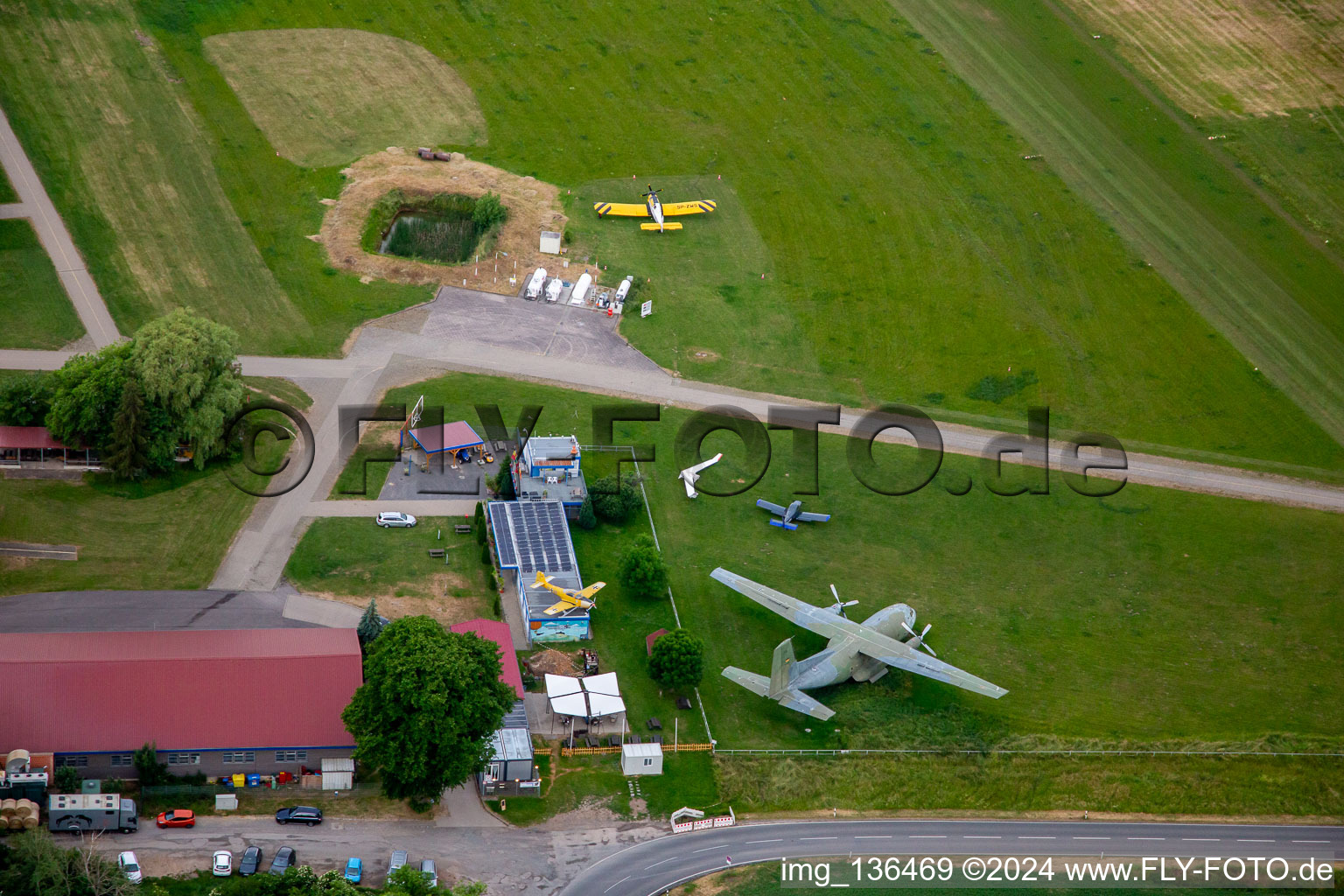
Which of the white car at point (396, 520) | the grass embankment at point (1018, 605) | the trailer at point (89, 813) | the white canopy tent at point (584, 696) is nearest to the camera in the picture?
the trailer at point (89, 813)

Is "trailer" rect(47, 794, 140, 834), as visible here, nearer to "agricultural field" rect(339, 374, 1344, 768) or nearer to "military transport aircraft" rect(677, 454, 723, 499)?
"agricultural field" rect(339, 374, 1344, 768)

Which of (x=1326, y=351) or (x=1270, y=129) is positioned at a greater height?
(x=1270, y=129)

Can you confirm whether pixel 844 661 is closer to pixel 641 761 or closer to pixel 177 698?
pixel 641 761

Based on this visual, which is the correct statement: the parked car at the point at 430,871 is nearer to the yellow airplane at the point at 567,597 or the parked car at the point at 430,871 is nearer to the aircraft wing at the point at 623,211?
the yellow airplane at the point at 567,597

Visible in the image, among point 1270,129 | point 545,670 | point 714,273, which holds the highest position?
point 1270,129

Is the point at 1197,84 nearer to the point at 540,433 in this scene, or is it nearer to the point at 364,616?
→ the point at 540,433

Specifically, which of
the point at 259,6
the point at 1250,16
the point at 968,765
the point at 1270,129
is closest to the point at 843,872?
the point at 968,765

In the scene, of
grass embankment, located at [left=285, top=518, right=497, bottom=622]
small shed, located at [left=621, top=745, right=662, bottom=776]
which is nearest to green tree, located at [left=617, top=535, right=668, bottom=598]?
grass embankment, located at [left=285, top=518, right=497, bottom=622]

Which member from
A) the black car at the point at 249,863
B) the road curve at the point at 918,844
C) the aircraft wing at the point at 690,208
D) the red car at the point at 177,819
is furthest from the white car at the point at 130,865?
the aircraft wing at the point at 690,208
